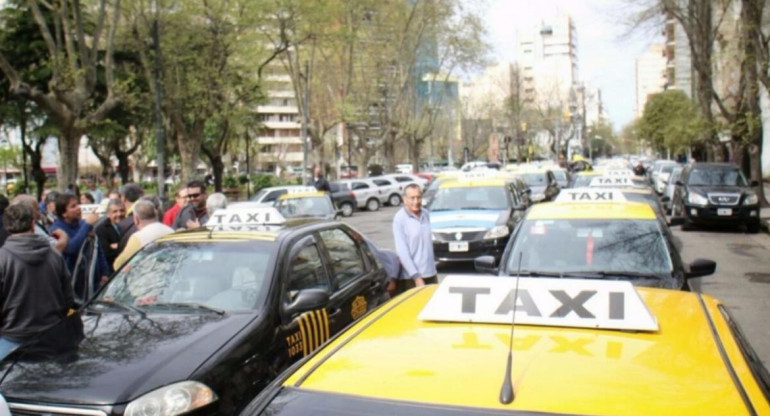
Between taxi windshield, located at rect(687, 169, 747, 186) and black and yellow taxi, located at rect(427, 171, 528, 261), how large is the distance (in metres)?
7.40

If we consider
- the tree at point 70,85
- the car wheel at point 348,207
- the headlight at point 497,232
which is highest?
the tree at point 70,85

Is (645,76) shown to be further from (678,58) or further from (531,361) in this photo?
(531,361)

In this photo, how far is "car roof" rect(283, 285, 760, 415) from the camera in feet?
6.13

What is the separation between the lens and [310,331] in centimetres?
535

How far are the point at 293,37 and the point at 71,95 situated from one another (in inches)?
565

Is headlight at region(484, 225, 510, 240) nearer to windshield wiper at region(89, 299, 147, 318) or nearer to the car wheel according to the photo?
windshield wiper at region(89, 299, 147, 318)

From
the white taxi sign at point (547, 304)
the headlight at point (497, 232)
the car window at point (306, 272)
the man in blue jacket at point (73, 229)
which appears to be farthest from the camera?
the headlight at point (497, 232)

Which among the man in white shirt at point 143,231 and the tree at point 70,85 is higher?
the tree at point 70,85

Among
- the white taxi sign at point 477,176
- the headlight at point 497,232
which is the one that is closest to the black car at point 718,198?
the white taxi sign at point 477,176

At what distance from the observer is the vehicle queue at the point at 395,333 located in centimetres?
197

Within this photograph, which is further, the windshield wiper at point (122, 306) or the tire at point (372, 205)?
the tire at point (372, 205)

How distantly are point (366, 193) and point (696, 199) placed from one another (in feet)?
61.3

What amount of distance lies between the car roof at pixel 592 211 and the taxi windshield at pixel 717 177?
14602mm

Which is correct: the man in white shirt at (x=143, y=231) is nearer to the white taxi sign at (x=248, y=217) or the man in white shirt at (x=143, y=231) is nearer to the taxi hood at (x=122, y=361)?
the white taxi sign at (x=248, y=217)
